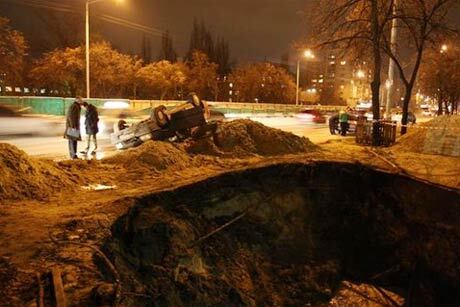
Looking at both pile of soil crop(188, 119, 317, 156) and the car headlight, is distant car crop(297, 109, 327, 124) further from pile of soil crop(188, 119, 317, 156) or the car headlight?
the car headlight

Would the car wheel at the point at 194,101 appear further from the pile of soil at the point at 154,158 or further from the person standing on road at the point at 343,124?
the person standing on road at the point at 343,124

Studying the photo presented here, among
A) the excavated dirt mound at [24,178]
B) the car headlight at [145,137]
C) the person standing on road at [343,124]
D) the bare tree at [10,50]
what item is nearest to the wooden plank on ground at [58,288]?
the excavated dirt mound at [24,178]

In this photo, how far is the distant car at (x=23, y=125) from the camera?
21.0 metres

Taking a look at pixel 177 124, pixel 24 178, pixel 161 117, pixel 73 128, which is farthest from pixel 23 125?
pixel 24 178

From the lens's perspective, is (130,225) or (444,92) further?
(444,92)

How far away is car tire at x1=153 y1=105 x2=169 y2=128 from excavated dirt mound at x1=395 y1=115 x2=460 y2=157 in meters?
8.36

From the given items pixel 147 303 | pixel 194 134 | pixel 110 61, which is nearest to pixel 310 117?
pixel 110 61

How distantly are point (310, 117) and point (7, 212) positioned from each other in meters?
30.5

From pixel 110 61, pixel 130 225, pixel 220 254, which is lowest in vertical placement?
pixel 220 254

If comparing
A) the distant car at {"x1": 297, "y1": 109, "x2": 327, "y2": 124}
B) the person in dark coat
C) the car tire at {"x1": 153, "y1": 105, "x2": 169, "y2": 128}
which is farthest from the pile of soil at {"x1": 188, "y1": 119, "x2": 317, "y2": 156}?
the distant car at {"x1": 297, "y1": 109, "x2": 327, "y2": 124}

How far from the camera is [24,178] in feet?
29.8

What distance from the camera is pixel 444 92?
41.5 metres

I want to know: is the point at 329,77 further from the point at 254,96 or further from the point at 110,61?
the point at 110,61

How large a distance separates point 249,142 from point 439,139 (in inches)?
253
